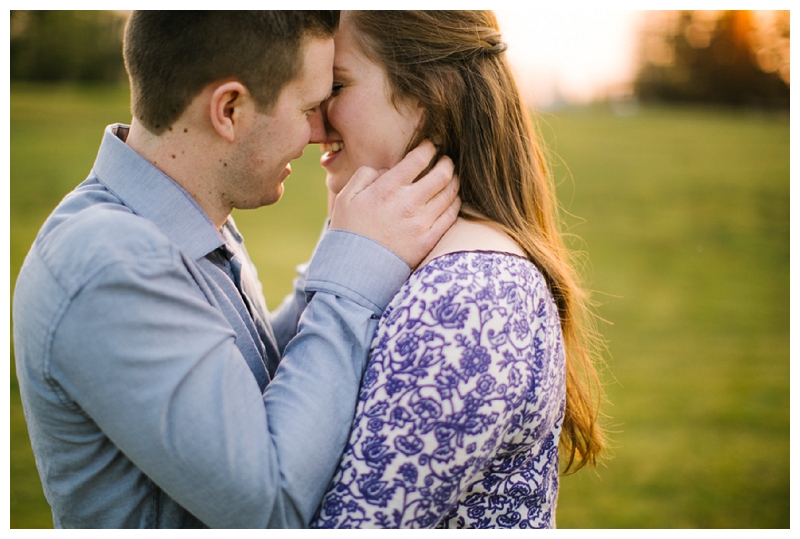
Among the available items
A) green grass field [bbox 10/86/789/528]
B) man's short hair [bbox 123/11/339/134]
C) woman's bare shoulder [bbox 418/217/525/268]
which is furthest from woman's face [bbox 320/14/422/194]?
green grass field [bbox 10/86/789/528]

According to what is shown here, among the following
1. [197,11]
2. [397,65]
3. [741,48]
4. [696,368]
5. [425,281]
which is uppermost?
[197,11]

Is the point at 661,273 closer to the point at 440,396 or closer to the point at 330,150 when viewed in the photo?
the point at 330,150

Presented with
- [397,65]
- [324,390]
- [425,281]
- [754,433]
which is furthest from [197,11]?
[754,433]

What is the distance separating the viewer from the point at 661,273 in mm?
14688

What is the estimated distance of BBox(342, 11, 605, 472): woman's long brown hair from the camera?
6.80 feet

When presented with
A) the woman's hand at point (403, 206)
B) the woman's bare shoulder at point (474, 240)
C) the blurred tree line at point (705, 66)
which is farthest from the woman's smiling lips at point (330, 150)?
the blurred tree line at point (705, 66)

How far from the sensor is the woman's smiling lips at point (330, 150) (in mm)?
2283

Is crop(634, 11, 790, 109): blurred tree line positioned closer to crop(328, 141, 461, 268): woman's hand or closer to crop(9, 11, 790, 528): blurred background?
crop(9, 11, 790, 528): blurred background

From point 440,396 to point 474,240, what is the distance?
20.8 inches

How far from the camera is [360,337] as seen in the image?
1.75m

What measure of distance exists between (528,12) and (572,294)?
116 cm

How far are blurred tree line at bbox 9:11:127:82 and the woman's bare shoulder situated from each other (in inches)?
623

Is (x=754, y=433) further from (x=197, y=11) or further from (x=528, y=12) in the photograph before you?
(x=197, y=11)

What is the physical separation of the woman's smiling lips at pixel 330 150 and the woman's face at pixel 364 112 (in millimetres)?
49
